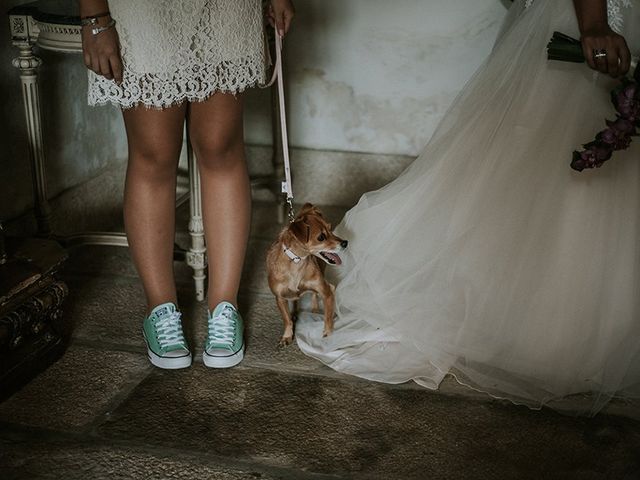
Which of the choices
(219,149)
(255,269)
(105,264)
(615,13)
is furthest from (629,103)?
(105,264)

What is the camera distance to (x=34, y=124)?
2346 millimetres

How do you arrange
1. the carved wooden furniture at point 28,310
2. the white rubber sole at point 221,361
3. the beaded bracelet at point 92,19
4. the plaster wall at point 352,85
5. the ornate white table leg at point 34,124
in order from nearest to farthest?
the beaded bracelet at point 92,19 → the carved wooden furniture at point 28,310 → the white rubber sole at point 221,361 → the ornate white table leg at point 34,124 → the plaster wall at point 352,85

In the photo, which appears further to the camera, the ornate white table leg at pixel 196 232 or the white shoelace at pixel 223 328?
the ornate white table leg at pixel 196 232

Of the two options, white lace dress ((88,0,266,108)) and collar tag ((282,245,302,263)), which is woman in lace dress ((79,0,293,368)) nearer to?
white lace dress ((88,0,266,108))

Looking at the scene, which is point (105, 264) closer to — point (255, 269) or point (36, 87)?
point (255, 269)

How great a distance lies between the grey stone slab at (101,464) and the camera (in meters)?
1.70

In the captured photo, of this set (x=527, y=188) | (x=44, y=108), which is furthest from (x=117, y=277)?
(x=527, y=188)

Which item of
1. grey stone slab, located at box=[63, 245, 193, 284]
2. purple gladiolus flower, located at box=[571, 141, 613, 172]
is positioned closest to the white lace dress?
purple gladiolus flower, located at box=[571, 141, 613, 172]

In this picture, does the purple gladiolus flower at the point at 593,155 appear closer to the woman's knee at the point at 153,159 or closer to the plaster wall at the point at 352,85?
the woman's knee at the point at 153,159

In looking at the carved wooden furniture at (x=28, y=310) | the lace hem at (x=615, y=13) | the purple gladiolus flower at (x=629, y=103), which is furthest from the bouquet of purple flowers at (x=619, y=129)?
the carved wooden furniture at (x=28, y=310)

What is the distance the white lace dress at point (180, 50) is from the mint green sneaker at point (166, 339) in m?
0.56

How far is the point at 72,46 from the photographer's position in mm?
2162

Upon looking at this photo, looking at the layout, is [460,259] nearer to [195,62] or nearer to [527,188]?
[527,188]

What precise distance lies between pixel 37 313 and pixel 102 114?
1.26m
